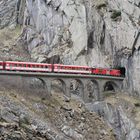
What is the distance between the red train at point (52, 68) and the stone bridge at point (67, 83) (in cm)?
84

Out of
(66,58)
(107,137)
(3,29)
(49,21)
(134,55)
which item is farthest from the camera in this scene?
(3,29)

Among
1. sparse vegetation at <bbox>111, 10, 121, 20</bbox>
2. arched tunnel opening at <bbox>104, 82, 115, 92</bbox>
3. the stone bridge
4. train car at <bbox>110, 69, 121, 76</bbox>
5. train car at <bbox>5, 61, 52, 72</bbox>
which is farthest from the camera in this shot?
sparse vegetation at <bbox>111, 10, 121, 20</bbox>

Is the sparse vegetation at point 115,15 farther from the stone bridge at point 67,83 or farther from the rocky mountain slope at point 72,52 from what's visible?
the stone bridge at point 67,83

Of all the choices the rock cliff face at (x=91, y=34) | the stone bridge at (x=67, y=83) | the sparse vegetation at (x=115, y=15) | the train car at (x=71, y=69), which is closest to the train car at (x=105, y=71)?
the stone bridge at (x=67, y=83)

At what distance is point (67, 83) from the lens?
83.3 m

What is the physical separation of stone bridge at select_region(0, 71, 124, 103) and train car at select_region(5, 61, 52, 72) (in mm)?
852

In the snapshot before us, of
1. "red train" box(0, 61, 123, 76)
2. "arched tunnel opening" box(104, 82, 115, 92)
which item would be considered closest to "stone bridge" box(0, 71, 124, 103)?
"arched tunnel opening" box(104, 82, 115, 92)

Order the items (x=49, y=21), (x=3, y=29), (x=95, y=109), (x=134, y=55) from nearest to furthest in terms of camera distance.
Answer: (x=95, y=109), (x=134, y=55), (x=49, y=21), (x=3, y=29)

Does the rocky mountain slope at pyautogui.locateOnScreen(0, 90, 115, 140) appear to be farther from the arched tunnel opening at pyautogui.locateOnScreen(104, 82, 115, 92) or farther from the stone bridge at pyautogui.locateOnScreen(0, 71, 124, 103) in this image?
the arched tunnel opening at pyautogui.locateOnScreen(104, 82, 115, 92)

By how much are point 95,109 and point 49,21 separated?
3716cm

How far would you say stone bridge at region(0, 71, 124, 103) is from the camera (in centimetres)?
7644

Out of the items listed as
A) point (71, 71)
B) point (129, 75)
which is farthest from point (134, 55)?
point (71, 71)

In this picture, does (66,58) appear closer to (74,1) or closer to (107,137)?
(74,1)

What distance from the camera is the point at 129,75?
290 ft
